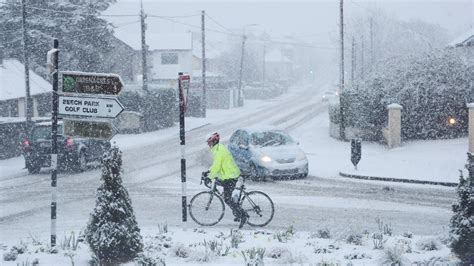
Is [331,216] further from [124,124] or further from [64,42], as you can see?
[64,42]

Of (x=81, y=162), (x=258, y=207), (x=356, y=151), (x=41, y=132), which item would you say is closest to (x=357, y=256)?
(x=258, y=207)

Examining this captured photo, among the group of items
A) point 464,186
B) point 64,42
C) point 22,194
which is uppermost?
point 64,42

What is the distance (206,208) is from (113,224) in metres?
4.16

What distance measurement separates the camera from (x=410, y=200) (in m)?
15.0

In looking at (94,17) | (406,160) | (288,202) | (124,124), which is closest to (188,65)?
(94,17)

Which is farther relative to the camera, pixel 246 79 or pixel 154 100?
pixel 246 79

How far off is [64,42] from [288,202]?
30.3 meters

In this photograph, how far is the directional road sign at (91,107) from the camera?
30.3 feet

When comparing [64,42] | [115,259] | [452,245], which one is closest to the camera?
[452,245]

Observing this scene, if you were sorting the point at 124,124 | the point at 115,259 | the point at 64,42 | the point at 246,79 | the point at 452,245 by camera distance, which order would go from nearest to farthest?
the point at 452,245, the point at 115,259, the point at 124,124, the point at 64,42, the point at 246,79

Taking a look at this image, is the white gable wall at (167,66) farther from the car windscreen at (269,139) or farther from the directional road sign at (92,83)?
the directional road sign at (92,83)

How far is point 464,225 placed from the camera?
24.4ft

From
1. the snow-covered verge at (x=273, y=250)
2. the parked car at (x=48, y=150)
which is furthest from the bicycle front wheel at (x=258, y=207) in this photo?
the parked car at (x=48, y=150)

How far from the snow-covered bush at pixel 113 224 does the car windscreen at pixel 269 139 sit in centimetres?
1118
